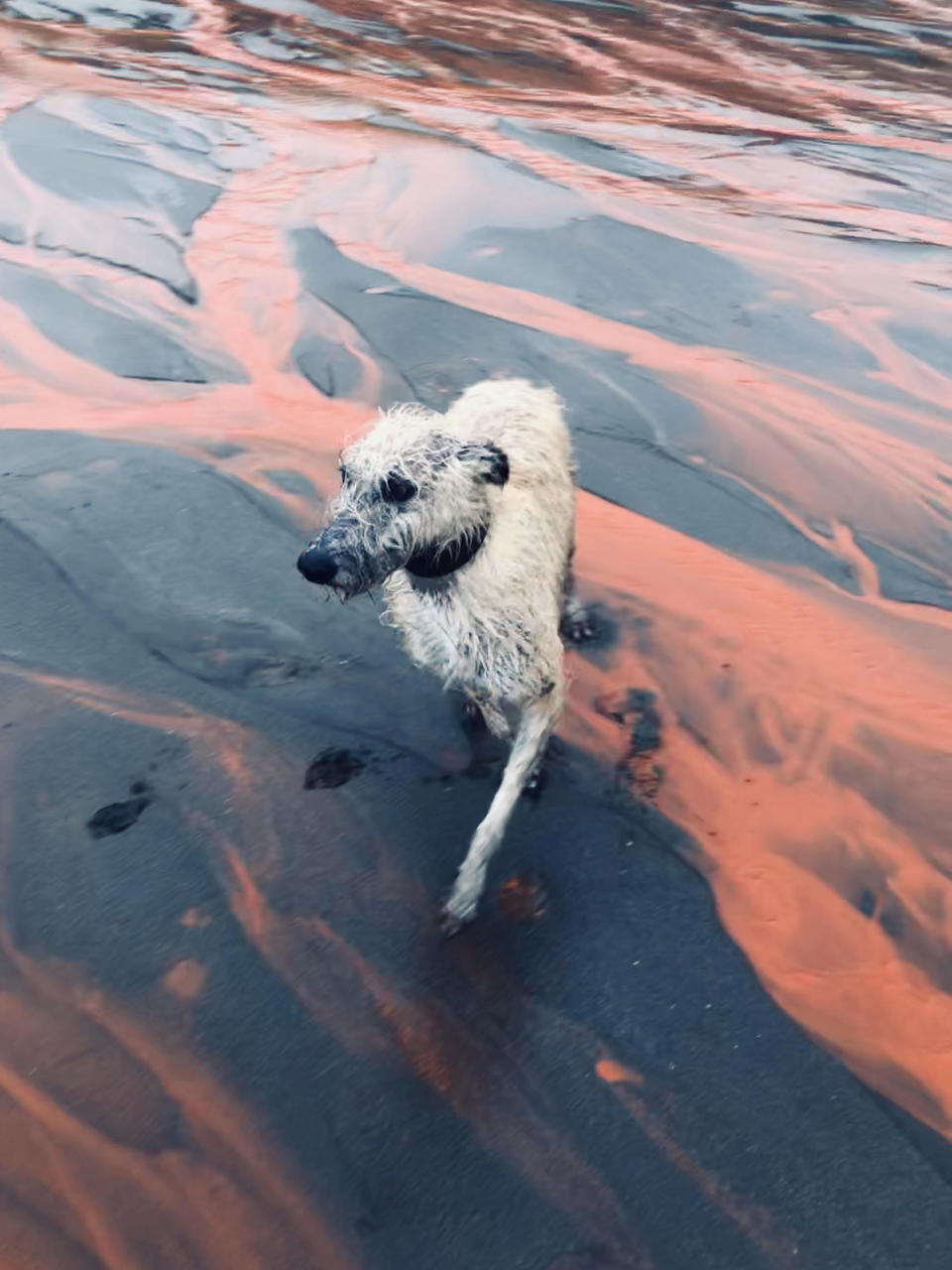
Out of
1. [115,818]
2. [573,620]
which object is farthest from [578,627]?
[115,818]

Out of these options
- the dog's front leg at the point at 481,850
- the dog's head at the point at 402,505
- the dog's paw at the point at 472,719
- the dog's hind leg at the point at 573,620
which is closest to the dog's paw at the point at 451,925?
the dog's front leg at the point at 481,850

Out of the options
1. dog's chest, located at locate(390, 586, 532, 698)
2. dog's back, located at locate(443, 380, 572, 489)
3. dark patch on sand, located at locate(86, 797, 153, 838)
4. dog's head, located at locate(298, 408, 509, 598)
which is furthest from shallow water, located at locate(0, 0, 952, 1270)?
dog's head, located at locate(298, 408, 509, 598)

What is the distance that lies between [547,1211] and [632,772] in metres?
1.94

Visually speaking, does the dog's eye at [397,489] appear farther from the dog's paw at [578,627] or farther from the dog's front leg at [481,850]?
the dog's paw at [578,627]

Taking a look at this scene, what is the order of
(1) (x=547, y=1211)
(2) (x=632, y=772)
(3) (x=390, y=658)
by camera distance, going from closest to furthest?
1. (1) (x=547, y=1211)
2. (2) (x=632, y=772)
3. (3) (x=390, y=658)

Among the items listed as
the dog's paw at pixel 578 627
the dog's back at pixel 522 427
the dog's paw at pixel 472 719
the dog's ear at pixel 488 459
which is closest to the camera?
the dog's ear at pixel 488 459

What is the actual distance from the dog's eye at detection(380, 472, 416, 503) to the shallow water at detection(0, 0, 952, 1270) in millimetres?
1468

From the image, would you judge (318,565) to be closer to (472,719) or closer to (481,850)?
(481,850)

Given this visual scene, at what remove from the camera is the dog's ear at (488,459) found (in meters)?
3.92

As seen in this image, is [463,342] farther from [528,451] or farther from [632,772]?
[632,772]

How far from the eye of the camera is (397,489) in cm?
375

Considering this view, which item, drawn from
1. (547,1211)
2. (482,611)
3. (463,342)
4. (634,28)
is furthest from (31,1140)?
(634,28)

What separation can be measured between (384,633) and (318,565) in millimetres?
1854

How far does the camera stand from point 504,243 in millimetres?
9445
